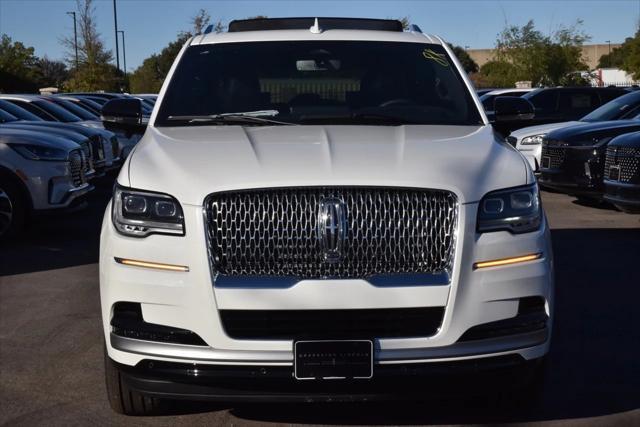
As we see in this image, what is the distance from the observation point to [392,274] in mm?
4355

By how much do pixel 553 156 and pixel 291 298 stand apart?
1011cm

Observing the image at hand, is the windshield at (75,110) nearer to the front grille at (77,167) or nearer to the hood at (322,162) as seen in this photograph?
the front grille at (77,167)

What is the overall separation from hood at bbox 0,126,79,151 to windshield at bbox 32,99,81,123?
588cm

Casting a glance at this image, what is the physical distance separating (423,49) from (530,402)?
2429 mm

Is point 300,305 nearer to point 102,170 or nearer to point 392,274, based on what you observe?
point 392,274

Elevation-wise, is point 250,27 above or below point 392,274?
above

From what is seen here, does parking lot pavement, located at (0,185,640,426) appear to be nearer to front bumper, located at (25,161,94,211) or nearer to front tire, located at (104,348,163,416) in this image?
front tire, located at (104,348,163,416)

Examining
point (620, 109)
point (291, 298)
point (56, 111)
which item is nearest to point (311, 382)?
point (291, 298)

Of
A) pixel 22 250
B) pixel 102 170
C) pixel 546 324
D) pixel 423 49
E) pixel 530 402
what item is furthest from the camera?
pixel 102 170

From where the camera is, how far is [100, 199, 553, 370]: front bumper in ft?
13.9

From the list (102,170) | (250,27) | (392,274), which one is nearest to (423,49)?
(250,27)

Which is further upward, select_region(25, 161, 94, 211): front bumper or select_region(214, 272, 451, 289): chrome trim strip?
select_region(214, 272, 451, 289): chrome trim strip

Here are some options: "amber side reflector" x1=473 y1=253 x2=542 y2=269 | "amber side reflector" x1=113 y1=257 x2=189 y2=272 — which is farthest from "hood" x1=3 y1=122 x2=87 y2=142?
"amber side reflector" x1=473 y1=253 x2=542 y2=269

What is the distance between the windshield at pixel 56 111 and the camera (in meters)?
17.6
